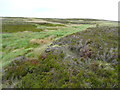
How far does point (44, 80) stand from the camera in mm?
5832

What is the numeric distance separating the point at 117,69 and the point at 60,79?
3.10 meters

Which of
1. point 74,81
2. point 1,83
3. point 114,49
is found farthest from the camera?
point 114,49

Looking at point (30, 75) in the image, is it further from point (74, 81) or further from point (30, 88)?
point (74, 81)

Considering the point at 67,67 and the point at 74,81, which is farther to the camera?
the point at 67,67

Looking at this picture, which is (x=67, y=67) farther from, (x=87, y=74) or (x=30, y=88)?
(x=30, y=88)

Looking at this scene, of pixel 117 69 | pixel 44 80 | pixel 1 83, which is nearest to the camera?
pixel 44 80

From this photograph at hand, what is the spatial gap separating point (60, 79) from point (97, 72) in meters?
1.92

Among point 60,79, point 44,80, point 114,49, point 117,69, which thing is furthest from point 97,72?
point 114,49

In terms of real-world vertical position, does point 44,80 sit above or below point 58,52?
below

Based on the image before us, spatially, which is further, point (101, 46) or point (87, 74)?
point (101, 46)

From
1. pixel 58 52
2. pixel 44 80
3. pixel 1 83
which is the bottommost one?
pixel 1 83

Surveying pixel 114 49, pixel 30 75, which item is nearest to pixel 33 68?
pixel 30 75

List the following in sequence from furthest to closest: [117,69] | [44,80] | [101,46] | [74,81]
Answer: [101,46] → [117,69] → [44,80] → [74,81]

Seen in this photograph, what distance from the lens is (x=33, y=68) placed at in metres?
7.23
